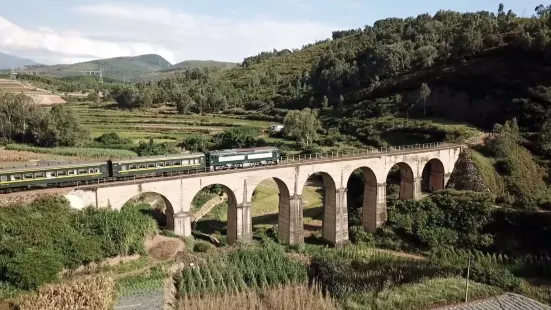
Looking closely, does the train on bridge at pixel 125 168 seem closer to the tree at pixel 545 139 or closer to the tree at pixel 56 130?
the tree at pixel 56 130

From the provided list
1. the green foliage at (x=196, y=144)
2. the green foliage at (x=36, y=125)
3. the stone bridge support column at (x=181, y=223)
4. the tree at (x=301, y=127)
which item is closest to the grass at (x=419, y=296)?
the stone bridge support column at (x=181, y=223)

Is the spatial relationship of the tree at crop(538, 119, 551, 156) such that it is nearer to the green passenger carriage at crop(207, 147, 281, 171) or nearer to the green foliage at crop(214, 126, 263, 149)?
the green passenger carriage at crop(207, 147, 281, 171)

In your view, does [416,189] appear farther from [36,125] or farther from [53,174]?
[36,125]

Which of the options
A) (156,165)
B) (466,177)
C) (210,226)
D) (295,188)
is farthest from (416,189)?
(156,165)

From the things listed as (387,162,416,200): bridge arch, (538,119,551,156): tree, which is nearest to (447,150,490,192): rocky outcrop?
(387,162,416,200): bridge arch

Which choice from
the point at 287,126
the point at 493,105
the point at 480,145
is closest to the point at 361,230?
the point at 480,145
